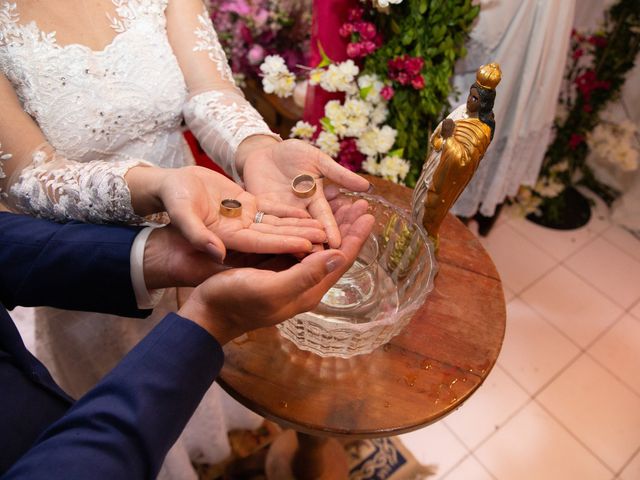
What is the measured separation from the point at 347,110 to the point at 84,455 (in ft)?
4.25

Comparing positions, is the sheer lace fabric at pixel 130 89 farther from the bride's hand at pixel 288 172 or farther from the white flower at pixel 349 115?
the white flower at pixel 349 115

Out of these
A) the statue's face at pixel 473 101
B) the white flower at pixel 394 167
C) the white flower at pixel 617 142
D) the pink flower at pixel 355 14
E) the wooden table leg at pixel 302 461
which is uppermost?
the pink flower at pixel 355 14

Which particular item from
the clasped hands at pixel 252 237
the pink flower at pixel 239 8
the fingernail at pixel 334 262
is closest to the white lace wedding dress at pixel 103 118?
the clasped hands at pixel 252 237

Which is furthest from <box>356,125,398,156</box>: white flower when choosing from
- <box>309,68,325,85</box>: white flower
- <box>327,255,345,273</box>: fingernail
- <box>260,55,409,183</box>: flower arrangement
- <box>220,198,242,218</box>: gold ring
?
<box>327,255,345,273</box>: fingernail

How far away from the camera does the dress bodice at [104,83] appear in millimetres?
1005

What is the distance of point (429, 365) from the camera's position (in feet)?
3.11

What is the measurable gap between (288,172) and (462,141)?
1.16ft

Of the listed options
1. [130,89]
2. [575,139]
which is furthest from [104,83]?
[575,139]

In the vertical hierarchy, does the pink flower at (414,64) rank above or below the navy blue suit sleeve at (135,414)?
above

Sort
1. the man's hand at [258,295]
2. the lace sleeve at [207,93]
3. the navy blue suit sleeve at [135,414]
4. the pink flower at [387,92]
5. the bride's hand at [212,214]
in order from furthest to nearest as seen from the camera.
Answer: the pink flower at [387,92]
the lace sleeve at [207,93]
the bride's hand at [212,214]
the man's hand at [258,295]
the navy blue suit sleeve at [135,414]

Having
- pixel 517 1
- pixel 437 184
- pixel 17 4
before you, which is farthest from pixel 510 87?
pixel 17 4

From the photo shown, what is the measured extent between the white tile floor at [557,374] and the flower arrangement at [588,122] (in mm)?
167

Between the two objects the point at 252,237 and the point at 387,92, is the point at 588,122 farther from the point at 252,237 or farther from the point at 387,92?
the point at 252,237

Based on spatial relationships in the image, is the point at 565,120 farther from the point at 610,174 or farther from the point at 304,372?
the point at 304,372
